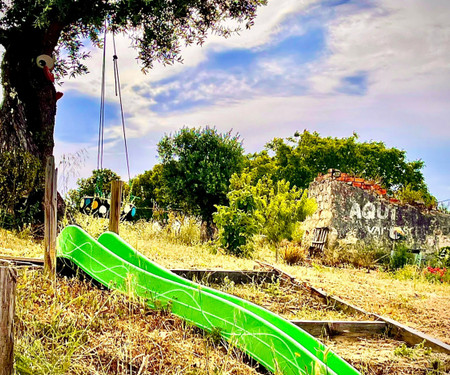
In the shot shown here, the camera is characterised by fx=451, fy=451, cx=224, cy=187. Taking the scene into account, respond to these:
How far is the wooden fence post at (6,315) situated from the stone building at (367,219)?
11.0 meters

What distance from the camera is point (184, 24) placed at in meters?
13.1

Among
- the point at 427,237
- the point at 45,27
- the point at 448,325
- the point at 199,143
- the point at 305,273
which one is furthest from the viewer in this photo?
the point at 199,143

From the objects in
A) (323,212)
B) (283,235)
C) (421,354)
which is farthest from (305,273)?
(323,212)

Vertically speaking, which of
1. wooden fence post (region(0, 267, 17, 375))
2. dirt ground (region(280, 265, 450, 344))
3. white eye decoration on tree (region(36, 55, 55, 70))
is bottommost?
dirt ground (region(280, 265, 450, 344))

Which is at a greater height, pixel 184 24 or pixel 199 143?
pixel 184 24

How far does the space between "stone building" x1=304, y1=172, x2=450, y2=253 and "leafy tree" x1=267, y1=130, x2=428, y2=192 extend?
642 inches

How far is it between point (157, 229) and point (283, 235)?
385 centimetres

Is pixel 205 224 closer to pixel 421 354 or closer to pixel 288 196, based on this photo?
pixel 288 196

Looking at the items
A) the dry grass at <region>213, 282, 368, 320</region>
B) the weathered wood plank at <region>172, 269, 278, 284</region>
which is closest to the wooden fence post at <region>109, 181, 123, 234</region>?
the weathered wood plank at <region>172, 269, 278, 284</region>

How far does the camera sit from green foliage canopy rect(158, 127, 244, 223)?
15516mm

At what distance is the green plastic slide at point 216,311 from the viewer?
344 cm

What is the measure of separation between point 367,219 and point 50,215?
10.1 metres

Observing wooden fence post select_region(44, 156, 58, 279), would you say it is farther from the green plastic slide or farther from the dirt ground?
the dirt ground

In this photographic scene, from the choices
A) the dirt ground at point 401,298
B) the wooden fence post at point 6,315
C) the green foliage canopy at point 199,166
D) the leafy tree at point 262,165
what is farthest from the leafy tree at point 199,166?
the leafy tree at point 262,165
